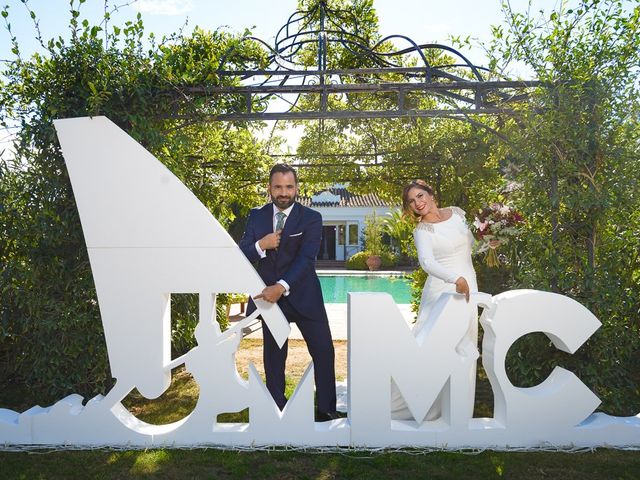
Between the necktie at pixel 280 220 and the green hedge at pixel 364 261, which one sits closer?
the necktie at pixel 280 220

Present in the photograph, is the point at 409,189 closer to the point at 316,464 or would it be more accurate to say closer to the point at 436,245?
the point at 436,245

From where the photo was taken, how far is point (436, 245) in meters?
3.88

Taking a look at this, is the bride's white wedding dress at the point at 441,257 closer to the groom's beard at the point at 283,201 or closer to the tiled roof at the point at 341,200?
the groom's beard at the point at 283,201

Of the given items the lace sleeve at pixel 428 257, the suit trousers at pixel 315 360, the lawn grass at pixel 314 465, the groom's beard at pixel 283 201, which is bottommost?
the lawn grass at pixel 314 465

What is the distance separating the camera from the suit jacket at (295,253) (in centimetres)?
388

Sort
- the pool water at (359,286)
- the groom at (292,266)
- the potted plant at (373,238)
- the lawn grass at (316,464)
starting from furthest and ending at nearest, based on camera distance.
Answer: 1. the potted plant at (373,238)
2. the pool water at (359,286)
3. the groom at (292,266)
4. the lawn grass at (316,464)

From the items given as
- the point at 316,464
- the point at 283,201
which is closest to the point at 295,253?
the point at 283,201

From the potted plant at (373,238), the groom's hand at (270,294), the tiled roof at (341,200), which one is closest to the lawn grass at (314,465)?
the groom's hand at (270,294)

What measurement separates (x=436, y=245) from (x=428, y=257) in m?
0.15

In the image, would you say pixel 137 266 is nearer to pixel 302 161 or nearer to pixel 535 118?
pixel 535 118

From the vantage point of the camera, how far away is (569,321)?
142 inches

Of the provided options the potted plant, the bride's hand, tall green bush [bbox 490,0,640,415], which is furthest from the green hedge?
the bride's hand

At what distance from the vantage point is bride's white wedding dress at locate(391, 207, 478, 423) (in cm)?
381

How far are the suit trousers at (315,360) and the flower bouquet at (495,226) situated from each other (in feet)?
4.12
